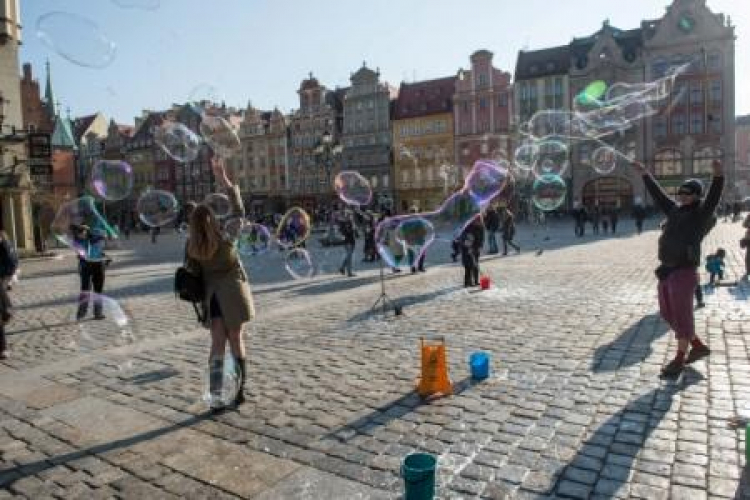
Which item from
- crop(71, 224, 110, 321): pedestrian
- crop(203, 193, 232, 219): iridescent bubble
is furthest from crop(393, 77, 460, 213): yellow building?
crop(203, 193, 232, 219): iridescent bubble

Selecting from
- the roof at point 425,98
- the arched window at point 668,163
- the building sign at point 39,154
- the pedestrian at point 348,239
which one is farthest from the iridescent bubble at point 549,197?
the roof at point 425,98

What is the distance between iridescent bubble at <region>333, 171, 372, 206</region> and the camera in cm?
1164

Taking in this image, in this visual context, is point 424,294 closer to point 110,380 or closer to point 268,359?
point 268,359

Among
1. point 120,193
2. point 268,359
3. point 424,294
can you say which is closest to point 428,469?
point 268,359

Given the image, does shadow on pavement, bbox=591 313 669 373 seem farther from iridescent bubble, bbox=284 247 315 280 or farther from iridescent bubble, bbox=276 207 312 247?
iridescent bubble, bbox=284 247 315 280

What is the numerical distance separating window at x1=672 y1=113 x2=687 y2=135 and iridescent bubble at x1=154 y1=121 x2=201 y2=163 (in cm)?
4844

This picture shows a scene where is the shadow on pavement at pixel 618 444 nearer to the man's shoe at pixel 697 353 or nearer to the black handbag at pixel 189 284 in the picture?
the man's shoe at pixel 697 353

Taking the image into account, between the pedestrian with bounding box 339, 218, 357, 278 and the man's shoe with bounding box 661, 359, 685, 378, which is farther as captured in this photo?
the pedestrian with bounding box 339, 218, 357, 278

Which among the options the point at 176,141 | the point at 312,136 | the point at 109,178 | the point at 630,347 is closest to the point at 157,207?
the point at 109,178

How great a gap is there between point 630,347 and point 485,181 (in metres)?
4.54

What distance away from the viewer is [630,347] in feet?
21.8

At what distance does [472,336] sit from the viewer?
7.47 m

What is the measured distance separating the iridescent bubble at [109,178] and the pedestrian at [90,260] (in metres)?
1.67

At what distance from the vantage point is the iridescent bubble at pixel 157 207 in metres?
12.8
